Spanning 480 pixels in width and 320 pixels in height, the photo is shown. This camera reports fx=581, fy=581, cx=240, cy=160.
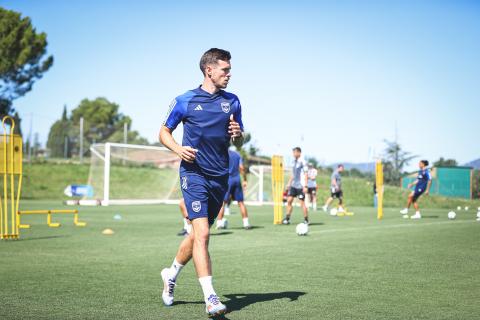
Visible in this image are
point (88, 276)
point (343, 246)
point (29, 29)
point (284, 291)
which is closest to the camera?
point (284, 291)

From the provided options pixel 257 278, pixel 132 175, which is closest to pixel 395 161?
pixel 132 175

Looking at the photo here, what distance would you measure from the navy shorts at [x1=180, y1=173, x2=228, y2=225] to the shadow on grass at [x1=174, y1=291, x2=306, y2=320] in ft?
2.86

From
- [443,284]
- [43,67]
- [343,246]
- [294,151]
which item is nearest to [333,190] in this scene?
[294,151]

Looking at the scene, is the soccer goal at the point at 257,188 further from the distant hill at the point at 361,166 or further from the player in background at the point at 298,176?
the player in background at the point at 298,176

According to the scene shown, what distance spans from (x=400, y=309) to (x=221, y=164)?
7.13 feet

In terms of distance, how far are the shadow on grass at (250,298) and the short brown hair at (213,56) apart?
2.29m

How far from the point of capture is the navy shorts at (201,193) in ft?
17.6

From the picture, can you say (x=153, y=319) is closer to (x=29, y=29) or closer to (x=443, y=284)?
(x=443, y=284)

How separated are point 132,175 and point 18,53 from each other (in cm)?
1317

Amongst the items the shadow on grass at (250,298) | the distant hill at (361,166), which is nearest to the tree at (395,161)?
the distant hill at (361,166)

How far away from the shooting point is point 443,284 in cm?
698

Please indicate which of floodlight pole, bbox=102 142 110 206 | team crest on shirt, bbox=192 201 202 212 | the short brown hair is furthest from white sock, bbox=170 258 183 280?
floodlight pole, bbox=102 142 110 206

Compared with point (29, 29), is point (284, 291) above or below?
below

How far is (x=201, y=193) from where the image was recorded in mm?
5398
